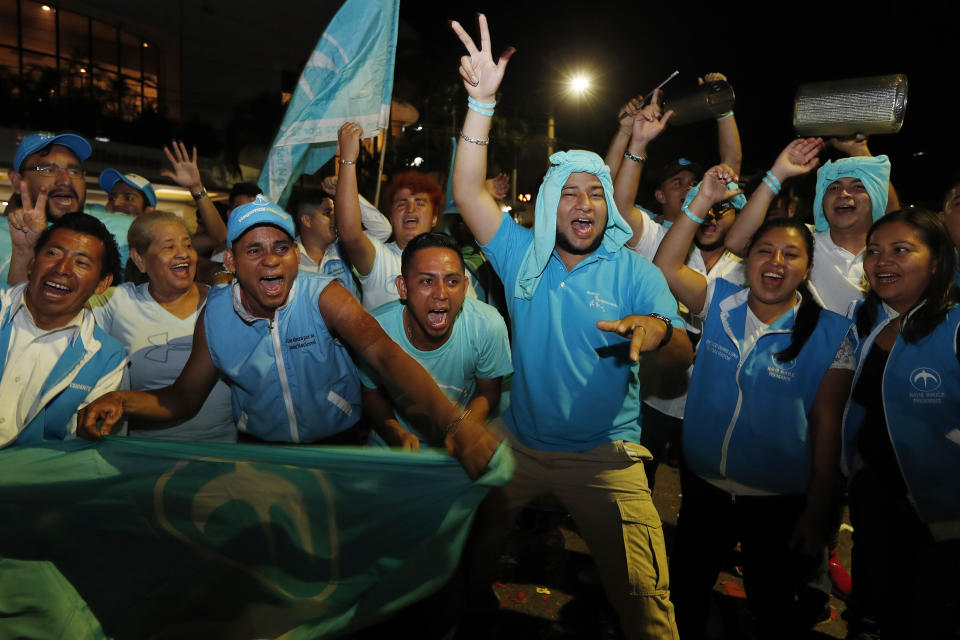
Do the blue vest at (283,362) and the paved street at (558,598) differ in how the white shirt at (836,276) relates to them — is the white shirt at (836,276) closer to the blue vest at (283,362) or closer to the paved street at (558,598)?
the paved street at (558,598)

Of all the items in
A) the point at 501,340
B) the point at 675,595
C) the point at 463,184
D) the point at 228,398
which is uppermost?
the point at 463,184

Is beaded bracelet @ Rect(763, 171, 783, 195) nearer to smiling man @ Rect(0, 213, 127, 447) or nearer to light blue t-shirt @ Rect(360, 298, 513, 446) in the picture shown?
light blue t-shirt @ Rect(360, 298, 513, 446)

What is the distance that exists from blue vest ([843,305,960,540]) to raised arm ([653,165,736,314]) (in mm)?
1006

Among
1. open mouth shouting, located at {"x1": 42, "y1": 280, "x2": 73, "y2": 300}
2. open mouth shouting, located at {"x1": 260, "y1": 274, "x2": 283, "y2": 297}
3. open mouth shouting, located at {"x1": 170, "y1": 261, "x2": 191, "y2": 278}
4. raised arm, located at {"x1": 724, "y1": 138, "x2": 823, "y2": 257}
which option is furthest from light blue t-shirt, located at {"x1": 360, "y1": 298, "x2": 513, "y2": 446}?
raised arm, located at {"x1": 724, "y1": 138, "x2": 823, "y2": 257}

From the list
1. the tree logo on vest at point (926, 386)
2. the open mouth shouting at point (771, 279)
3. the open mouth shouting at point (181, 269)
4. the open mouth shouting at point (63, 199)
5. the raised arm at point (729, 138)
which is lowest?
the tree logo on vest at point (926, 386)

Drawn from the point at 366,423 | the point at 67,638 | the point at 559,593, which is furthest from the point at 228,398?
the point at 559,593

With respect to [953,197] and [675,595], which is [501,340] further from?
[953,197]

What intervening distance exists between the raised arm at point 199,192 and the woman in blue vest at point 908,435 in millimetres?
4871

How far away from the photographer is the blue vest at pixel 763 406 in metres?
2.87

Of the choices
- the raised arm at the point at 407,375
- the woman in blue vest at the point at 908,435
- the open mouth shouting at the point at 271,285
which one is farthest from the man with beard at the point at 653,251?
the open mouth shouting at the point at 271,285

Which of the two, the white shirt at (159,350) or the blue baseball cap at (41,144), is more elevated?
the blue baseball cap at (41,144)

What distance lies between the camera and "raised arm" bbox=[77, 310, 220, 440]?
112 inches

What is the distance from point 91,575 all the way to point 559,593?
2813 millimetres

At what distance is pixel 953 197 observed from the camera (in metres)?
3.87
